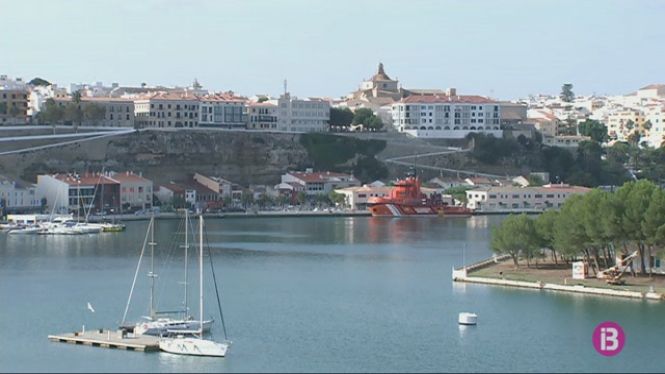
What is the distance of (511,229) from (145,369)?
10.5 metres

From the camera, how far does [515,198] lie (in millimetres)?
48531

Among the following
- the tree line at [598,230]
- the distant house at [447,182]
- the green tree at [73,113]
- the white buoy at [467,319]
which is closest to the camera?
the white buoy at [467,319]

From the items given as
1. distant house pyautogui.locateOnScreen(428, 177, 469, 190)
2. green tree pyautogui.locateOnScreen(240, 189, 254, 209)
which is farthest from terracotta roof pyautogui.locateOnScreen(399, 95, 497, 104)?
green tree pyautogui.locateOnScreen(240, 189, 254, 209)

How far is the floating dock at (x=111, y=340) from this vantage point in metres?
18.6

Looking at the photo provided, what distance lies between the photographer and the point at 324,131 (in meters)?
55.6

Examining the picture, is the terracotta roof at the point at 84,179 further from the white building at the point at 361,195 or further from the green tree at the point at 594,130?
the green tree at the point at 594,130

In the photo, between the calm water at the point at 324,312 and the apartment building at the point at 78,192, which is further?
the apartment building at the point at 78,192

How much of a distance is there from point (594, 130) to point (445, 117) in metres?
9.12

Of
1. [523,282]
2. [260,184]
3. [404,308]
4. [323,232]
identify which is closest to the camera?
[404,308]

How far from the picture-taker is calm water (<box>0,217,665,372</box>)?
1814cm

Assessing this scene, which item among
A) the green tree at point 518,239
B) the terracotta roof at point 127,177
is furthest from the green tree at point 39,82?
the green tree at point 518,239

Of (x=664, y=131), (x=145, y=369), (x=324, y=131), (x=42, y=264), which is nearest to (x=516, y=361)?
(x=145, y=369)

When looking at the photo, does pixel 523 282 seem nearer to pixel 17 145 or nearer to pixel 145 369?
pixel 145 369

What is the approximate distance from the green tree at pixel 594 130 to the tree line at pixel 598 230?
36.7m
